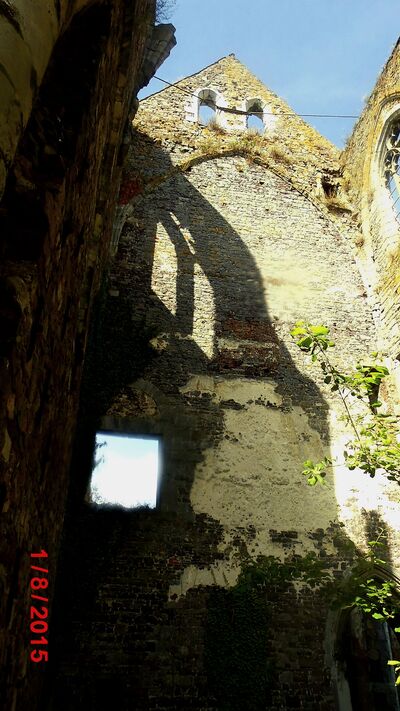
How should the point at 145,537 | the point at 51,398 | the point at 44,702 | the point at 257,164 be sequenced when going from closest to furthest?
the point at 51,398, the point at 44,702, the point at 145,537, the point at 257,164

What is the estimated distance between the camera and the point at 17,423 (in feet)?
6.46

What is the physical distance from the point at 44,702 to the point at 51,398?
459cm

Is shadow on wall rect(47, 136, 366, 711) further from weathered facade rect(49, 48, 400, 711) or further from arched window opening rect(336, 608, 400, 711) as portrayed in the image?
arched window opening rect(336, 608, 400, 711)

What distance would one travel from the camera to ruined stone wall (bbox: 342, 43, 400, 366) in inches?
384

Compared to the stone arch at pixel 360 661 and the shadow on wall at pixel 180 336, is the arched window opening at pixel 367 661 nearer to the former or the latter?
the stone arch at pixel 360 661

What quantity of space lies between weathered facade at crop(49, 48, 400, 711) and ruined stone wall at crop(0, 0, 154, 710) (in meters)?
3.54

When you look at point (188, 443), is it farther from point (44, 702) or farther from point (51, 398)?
point (51, 398)

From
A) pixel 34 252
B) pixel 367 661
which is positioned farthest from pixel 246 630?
pixel 34 252

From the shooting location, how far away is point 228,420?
8508mm

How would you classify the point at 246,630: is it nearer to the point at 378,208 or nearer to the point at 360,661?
the point at 360,661

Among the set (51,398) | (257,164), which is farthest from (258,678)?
(257,164)

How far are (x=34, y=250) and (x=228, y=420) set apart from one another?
6935mm

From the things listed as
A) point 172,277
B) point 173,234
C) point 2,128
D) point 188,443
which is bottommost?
point 2,128
